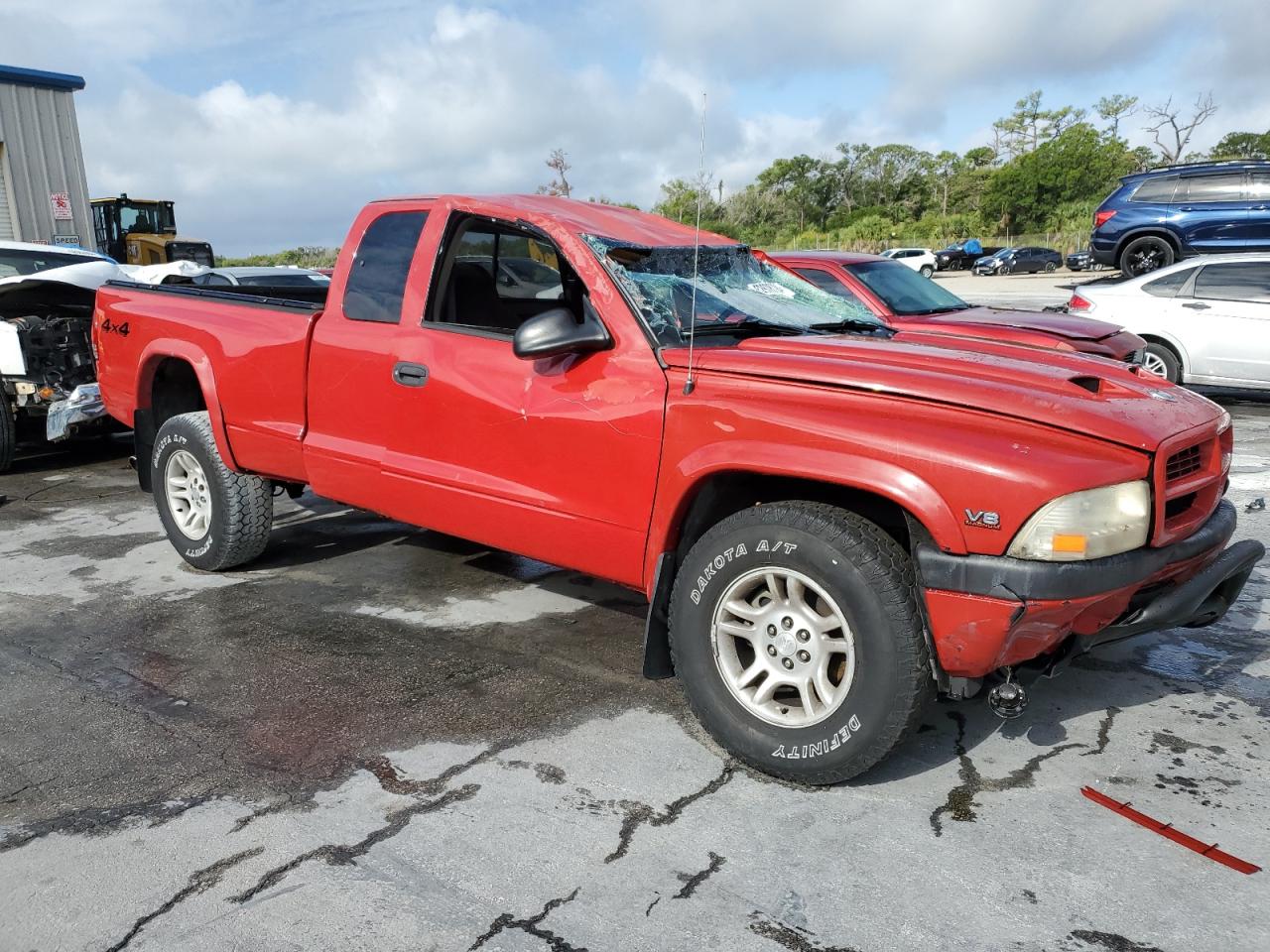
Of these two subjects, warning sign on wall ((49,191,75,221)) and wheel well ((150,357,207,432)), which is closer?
wheel well ((150,357,207,432))

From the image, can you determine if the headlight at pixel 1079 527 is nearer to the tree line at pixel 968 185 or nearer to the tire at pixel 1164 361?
the tire at pixel 1164 361

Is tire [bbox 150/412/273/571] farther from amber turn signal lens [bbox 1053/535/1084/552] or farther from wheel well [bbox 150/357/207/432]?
amber turn signal lens [bbox 1053/535/1084/552]

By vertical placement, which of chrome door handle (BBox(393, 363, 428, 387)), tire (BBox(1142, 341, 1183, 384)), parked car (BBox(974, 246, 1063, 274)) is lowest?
parked car (BBox(974, 246, 1063, 274))

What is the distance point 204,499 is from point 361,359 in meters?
1.56

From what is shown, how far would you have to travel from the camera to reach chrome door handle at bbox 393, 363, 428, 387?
13.6ft

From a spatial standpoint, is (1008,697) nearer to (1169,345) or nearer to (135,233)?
(1169,345)

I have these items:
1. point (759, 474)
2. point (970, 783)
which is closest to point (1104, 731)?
point (970, 783)

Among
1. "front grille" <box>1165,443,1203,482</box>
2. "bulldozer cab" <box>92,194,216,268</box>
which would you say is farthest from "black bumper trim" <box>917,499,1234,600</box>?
"bulldozer cab" <box>92,194,216,268</box>

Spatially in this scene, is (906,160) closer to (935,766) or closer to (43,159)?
(43,159)

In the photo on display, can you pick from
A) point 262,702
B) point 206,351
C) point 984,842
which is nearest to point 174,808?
point 262,702

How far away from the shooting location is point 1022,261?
40.5m

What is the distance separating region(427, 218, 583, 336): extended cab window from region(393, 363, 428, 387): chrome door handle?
0.21 meters

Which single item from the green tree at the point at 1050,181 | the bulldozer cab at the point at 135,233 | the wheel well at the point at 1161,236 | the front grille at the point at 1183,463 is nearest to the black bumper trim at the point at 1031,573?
the front grille at the point at 1183,463

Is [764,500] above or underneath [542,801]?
above
